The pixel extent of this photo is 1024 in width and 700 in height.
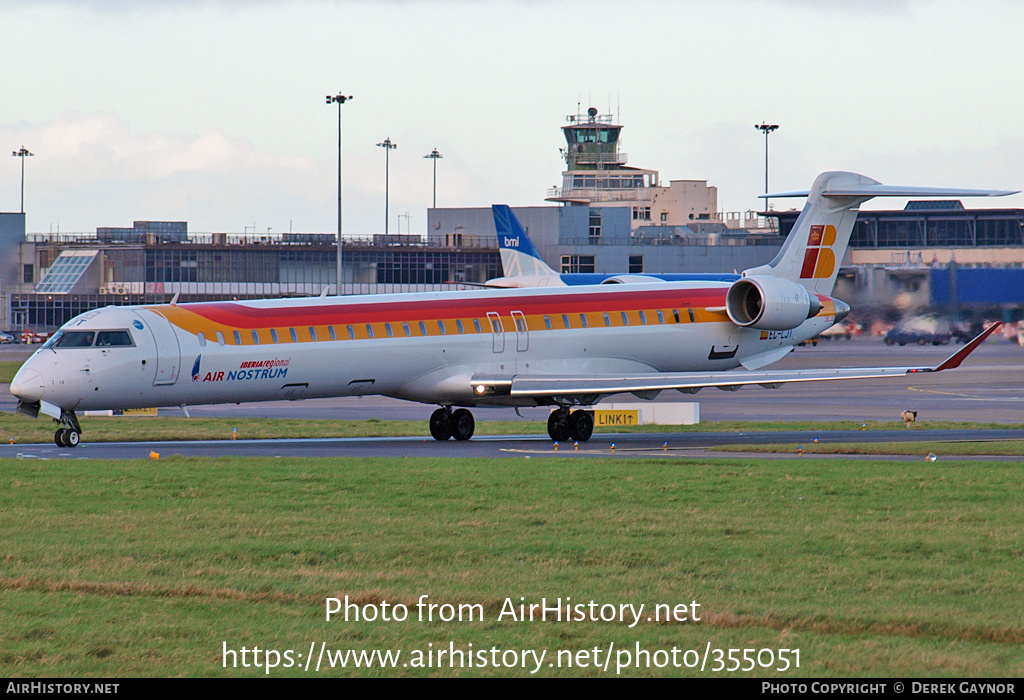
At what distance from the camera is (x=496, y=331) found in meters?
30.4

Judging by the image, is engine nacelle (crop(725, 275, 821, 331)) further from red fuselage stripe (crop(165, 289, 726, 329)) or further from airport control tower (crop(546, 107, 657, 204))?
airport control tower (crop(546, 107, 657, 204))

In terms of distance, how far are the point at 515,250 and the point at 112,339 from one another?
166 feet

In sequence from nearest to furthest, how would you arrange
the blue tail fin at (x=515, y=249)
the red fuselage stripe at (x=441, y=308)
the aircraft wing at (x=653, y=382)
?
the red fuselage stripe at (x=441, y=308), the aircraft wing at (x=653, y=382), the blue tail fin at (x=515, y=249)

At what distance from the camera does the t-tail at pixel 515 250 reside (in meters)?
73.2

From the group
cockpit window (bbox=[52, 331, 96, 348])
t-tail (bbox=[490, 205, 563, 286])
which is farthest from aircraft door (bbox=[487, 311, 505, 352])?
t-tail (bbox=[490, 205, 563, 286])

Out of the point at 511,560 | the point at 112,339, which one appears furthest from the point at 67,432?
the point at 511,560

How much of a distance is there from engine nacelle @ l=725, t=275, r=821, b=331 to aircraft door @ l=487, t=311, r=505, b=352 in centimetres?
700

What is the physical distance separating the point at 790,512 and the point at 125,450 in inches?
645

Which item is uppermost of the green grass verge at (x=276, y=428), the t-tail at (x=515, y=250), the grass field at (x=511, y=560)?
the t-tail at (x=515, y=250)

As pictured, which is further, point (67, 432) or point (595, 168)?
point (595, 168)

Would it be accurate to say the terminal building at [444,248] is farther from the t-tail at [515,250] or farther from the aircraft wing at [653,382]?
the aircraft wing at [653,382]

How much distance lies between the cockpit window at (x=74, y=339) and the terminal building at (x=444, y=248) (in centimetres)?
7909

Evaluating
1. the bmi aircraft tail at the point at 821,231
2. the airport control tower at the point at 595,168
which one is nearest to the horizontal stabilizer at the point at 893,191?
the bmi aircraft tail at the point at 821,231

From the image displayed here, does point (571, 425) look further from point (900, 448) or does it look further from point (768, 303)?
point (900, 448)
